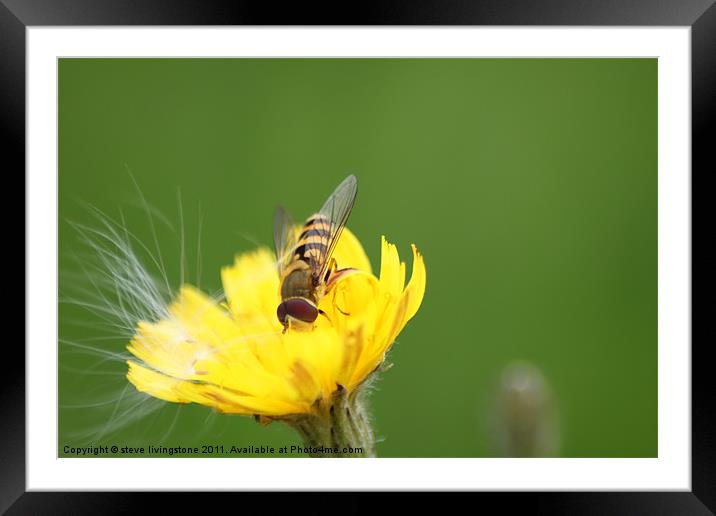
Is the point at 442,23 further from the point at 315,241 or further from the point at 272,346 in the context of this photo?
the point at 272,346

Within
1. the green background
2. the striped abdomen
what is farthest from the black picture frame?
the striped abdomen

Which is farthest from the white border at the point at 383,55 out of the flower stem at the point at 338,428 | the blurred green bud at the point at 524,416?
the blurred green bud at the point at 524,416

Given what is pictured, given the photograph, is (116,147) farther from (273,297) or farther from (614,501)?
(614,501)

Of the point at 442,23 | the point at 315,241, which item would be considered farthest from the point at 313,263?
the point at 442,23

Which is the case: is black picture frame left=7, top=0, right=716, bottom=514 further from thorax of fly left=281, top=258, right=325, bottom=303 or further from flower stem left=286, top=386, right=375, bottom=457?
thorax of fly left=281, top=258, right=325, bottom=303

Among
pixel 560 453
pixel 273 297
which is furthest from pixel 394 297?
pixel 560 453

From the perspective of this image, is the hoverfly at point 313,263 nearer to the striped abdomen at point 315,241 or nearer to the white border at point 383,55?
the striped abdomen at point 315,241

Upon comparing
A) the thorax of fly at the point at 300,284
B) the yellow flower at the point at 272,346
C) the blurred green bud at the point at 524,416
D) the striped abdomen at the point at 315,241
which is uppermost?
the striped abdomen at the point at 315,241
